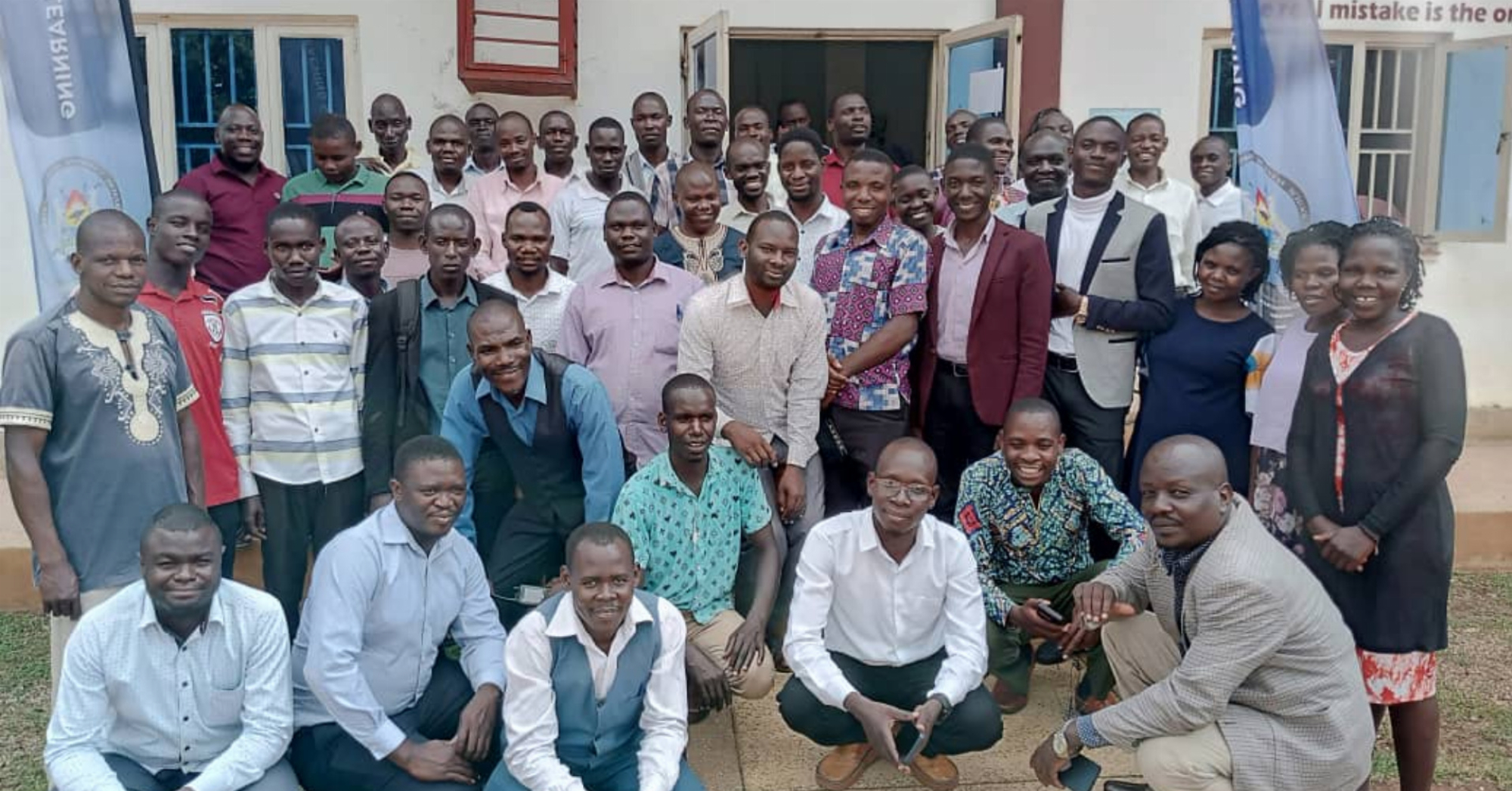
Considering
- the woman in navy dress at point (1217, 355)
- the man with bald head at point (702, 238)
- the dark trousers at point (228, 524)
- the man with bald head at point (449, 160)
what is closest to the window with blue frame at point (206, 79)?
the man with bald head at point (449, 160)

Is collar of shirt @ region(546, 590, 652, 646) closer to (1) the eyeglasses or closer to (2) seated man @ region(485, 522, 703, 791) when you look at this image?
(2) seated man @ region(485, 522, 703, 791)

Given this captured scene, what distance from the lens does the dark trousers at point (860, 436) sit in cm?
426

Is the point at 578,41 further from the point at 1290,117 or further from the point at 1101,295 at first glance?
the point at 1290,117

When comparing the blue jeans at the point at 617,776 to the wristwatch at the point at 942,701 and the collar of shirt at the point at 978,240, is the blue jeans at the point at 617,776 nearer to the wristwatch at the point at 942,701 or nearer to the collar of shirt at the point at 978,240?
the wristwatch at the point at 942,701

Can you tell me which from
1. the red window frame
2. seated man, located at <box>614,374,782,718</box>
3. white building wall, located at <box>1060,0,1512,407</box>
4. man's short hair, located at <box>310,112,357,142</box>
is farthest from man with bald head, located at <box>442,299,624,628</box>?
white building wall, located at <box>1060,0,1512,407</box>

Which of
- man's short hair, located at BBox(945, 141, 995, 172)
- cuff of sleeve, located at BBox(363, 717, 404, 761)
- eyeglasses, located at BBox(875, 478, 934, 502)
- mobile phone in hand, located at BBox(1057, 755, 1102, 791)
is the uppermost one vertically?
man's short hair, located at BBox(945, 141, 995, 172)

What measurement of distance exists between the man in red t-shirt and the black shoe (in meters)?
2.58

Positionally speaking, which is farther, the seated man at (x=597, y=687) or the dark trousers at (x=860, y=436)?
the dark trousers at (x=860, y=436)

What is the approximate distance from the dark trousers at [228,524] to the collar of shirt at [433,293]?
0.86 meters

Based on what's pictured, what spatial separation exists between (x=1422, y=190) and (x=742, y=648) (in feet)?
19.7

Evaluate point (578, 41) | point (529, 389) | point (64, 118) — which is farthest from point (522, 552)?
point (578, 41)

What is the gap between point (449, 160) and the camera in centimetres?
561

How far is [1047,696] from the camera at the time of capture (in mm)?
4301

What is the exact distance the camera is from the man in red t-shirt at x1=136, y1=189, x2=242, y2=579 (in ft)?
12.5
